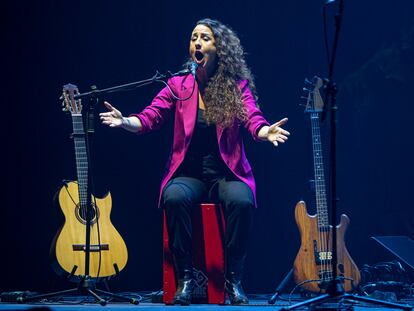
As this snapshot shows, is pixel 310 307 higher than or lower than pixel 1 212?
lower

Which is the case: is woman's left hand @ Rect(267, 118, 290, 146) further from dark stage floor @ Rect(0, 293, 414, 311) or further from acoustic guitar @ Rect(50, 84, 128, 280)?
acoustic guitar @ Rect(50, 84, 128, 280)

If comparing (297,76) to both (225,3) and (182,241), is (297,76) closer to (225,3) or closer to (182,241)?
(225,3)

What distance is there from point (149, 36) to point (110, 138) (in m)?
0.86

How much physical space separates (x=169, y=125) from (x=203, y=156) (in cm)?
104

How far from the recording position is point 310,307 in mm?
3426

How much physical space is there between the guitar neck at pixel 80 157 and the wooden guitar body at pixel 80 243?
82mm

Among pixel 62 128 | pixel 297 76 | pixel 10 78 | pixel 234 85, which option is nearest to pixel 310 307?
pixel 234 85

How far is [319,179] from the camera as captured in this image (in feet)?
16.0

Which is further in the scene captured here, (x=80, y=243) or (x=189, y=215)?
(x=80, y=243)

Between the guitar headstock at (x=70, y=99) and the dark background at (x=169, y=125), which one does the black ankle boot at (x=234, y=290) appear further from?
the guitar headstock at (x=70, y=99)

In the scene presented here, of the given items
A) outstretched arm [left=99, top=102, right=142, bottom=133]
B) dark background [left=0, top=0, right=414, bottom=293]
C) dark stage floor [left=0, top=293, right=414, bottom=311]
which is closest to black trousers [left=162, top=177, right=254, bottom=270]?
dark stage floor [left=0, top=293, right=414, bottom=311]

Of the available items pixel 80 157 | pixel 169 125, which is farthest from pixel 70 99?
pixel 169 125

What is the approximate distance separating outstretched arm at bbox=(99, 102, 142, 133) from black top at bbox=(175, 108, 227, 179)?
0.37 metres

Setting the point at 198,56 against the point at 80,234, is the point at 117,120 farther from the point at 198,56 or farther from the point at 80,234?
the point at 80,234
